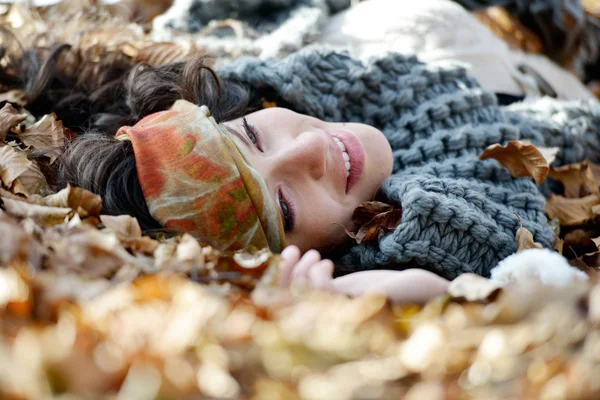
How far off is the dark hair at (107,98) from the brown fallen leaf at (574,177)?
0.86 metres

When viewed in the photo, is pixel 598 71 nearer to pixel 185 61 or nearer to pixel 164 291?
pixel 185 61

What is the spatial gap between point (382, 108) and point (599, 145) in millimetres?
678

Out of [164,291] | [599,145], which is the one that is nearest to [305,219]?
[164,291]

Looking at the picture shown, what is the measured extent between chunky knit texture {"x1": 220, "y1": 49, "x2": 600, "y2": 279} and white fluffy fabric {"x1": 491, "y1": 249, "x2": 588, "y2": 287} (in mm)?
257

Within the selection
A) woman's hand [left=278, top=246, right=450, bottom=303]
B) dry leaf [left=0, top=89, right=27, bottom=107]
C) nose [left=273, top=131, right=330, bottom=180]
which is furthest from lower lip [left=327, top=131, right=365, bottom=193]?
dry leaf [left=0, top=89, right=27, bottom=107]

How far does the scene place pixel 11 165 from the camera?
46.4 inches

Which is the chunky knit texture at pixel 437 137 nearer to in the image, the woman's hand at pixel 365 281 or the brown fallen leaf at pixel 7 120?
the woman's hand at pixel 365 281

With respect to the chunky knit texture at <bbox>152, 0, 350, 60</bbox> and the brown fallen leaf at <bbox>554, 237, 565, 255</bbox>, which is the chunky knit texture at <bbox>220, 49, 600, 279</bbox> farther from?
the chunky knit texture at <bbox>152, 0, 350, 60</bbox>

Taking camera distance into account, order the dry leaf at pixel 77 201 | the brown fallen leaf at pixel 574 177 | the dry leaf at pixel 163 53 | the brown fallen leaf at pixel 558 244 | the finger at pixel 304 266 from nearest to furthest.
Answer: the finger at pixel 304 266 < the dry leaf at pixel 77 201 < the brown fallen leaf at pixel 558 244 < the brown fallen leaf at pixel 574 177 < the dry leaf at pixel 163 53

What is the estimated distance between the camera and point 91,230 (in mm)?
921

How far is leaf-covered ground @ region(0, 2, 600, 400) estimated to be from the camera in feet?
1.94

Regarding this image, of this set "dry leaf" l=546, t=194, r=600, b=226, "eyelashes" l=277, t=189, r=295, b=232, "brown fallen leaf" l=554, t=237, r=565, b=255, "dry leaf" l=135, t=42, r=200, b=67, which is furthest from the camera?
"dry leaf" l=135, t=42, r=200, b=67

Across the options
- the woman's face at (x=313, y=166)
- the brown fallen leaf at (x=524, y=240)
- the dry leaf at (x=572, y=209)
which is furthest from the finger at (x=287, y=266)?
the dry leaf at (x=572, y=209)

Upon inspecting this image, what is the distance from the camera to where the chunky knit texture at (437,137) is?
1.27 meters
